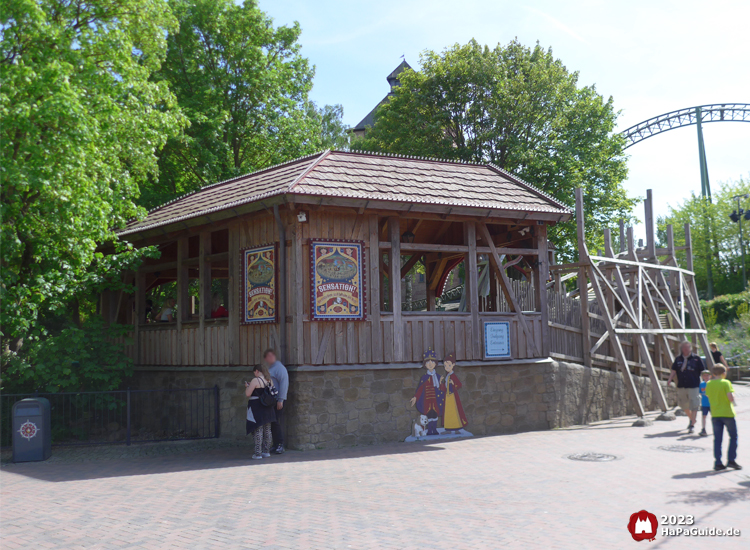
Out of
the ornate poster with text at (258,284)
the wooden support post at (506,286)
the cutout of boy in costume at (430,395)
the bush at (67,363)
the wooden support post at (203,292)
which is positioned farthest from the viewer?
the wooden support post at (203,292)

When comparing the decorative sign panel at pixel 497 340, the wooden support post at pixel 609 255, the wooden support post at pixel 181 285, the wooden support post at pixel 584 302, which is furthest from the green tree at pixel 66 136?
the wooden support post at pixel 609 255

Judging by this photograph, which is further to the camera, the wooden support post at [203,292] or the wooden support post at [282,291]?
the wooden support post at [203,292]

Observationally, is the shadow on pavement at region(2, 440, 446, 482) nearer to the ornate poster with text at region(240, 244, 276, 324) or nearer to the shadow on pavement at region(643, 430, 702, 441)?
the ornate poster with text at region(240, 244, 276, 324)

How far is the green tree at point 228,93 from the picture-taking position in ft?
76.8

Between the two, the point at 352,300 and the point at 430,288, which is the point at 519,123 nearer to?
the point at 430,288

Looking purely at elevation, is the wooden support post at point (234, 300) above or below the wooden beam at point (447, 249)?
below

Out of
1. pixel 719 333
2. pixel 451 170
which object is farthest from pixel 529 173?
pixel 719 333

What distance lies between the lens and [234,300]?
14.0m

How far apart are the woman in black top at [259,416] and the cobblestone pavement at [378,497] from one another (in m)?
0.37

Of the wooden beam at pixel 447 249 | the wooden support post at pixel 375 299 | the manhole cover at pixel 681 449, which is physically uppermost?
the wooden beam at pixel 447 249

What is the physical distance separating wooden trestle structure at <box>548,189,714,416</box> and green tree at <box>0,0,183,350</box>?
9549 mm

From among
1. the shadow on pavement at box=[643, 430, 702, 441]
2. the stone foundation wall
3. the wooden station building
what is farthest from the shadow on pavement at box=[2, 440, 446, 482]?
the shadow on pavement at box=[643, 430, 702, 441]

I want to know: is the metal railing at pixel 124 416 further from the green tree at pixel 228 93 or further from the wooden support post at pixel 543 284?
the green tree at pixel 228 93

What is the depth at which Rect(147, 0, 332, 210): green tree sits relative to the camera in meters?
23.4
